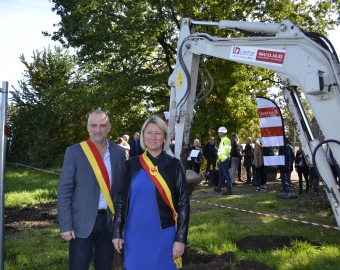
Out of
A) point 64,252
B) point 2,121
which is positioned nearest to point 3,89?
point 2,121

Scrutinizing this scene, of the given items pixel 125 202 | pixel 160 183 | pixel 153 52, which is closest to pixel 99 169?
pixel 125 202

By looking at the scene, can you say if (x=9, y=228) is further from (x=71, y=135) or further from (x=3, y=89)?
(x=71, y=135)

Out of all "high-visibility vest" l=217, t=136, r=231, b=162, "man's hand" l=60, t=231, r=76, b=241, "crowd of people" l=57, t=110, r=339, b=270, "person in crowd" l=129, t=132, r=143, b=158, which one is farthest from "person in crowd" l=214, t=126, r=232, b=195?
"man's hand" l=60, t=231, r=76, b=241

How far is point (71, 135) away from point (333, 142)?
2828 centimetres

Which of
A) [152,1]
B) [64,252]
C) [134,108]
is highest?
[152,1]

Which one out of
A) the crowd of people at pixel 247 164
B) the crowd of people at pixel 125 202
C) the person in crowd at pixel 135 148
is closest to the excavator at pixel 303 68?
the crowd of people at pixel 125 202

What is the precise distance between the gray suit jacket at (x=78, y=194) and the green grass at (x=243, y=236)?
2.19 meters

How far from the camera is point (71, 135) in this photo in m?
31.7

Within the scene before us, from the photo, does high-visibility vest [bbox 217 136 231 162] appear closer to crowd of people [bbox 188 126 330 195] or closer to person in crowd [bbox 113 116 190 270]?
crowd of people [bbox 188 126 330 195]

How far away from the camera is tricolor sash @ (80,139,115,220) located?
12.0 feet

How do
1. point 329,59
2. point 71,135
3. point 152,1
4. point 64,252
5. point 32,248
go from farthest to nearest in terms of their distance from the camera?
point 71,135 < point 152,1 < point 32,248 < point 64,252 < point 329,59

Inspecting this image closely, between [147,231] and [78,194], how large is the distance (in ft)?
2.60

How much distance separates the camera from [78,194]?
11.9 ft

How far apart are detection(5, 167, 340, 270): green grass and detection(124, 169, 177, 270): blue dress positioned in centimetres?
239
